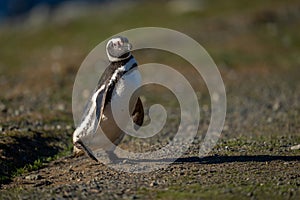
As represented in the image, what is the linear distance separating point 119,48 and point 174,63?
58.9 feet

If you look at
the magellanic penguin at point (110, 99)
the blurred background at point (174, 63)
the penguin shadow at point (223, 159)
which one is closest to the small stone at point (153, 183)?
the penguin shadow at point (223, 159)

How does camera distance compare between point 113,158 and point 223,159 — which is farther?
point 113,158

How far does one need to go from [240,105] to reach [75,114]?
535cm

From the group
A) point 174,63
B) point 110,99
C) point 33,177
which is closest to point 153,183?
point 110,99

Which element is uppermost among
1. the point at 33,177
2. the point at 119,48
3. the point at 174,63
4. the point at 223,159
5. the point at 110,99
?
the point at 119,48

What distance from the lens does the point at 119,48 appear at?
32.9ft

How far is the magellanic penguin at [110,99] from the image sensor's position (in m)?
9.89

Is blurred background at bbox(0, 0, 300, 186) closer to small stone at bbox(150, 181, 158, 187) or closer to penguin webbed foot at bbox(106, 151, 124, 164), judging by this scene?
penguin webbed foot at bbox(106, 151, 124, 164)

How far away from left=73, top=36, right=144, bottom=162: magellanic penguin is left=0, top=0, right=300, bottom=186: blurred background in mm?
1517

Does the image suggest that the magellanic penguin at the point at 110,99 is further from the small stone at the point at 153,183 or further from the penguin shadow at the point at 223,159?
the small stone at the point at 153,183

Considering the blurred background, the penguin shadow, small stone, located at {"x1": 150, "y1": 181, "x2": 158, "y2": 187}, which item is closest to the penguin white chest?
the penguin shadow

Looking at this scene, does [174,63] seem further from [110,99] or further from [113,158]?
[110,99]

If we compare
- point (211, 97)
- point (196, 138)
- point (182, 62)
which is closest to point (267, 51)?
point (182, 62)

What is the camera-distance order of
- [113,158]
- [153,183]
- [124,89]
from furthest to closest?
[113,158] < [124,89] < [153,183]
